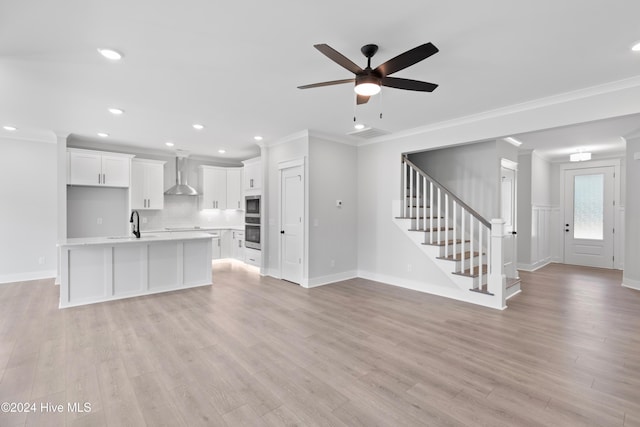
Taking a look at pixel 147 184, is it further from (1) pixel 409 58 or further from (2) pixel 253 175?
(1) pixel 409 58

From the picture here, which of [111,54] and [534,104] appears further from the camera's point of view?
[534,104]

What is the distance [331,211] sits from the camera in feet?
18.9

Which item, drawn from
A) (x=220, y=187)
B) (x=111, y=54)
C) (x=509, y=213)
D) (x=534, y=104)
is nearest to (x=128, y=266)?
(x=111, y=54)

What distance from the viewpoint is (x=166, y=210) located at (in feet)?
24.7

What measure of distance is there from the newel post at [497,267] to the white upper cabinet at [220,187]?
5.99m

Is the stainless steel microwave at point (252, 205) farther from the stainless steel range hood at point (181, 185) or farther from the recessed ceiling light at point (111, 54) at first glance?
the recessed ceiling light at point (111, 54)

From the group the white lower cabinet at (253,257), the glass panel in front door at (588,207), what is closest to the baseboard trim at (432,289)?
the white lower cabinet at (253,257)

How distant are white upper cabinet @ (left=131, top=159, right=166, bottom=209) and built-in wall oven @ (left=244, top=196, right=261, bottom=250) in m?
1.97

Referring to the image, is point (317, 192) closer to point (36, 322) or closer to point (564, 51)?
point (564, 51)

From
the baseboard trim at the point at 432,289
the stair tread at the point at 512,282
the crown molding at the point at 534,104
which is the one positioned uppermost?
the crown molding at the point at 534,104

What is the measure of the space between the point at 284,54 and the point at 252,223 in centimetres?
478

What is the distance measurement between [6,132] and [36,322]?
13.0 ft

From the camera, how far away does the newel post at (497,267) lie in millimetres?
4160

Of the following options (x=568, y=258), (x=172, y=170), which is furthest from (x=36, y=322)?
(x=568, y=258)
